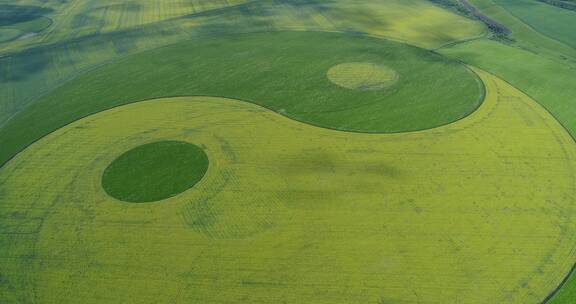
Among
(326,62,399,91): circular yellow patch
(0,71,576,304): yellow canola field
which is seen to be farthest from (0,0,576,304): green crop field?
(326,62,399,91): circular yellow patch

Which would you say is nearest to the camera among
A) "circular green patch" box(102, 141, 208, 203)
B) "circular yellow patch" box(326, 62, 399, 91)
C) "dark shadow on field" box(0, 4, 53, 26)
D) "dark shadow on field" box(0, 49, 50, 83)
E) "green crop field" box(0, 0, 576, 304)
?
"green crop field" box(0, 0, 576, 304)

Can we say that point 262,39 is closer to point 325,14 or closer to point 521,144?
point 325,14

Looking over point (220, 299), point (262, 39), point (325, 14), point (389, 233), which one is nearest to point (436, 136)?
point (389, 233)

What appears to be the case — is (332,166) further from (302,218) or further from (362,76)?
(362,76)

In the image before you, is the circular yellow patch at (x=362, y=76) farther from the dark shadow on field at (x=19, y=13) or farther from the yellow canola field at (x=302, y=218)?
the dark shadow on field at (x=19, y=13)

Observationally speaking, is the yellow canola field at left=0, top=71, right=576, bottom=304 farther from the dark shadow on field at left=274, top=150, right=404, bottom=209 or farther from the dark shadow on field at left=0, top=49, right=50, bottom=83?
the dark shadow on field at left=0, top=49, right=50, bottom=83

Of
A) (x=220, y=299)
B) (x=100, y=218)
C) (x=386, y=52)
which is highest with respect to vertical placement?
(x=386, y=52)

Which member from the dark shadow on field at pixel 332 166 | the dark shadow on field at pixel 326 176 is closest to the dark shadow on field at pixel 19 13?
the dark shadow on field at pixel 332 166
